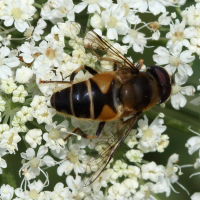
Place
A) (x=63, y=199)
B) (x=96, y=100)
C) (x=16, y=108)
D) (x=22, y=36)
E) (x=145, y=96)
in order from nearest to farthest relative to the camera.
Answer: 1. (x=96, y=100)
2. (x=145, y=96)
3. (x=16, y=108)
4. (x=63, y=199)
5. (x=22, y=36)

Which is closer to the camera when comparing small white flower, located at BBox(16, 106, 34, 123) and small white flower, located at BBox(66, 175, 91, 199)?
small white flower, located at BBox(16, 106, 34, 123)

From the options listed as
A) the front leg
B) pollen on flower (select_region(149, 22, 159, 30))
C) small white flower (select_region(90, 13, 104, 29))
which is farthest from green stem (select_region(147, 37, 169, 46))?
the front leg

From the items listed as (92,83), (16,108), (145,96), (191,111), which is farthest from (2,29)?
(191,111)

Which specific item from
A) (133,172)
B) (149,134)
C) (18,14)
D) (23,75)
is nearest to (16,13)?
(18,14)

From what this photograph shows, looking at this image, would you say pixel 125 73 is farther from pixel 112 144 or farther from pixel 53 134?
pixel 53 134

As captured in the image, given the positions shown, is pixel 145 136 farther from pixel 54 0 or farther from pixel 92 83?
pixel 54 0

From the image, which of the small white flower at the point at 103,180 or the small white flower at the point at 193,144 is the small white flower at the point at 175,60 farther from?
the small white flower at the point at 103,180

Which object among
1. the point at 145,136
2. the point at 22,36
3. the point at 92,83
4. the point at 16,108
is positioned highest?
the point at 92,83

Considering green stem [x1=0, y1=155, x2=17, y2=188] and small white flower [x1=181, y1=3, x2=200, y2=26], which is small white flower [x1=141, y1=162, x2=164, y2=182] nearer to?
green stem [x1=0, y1=155, x2=17, y2=188]
